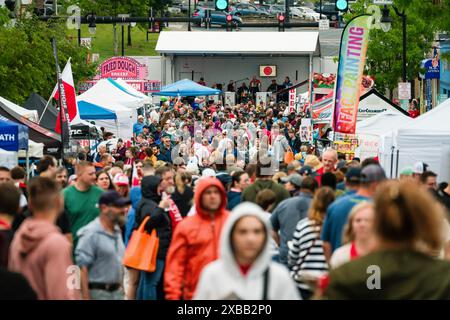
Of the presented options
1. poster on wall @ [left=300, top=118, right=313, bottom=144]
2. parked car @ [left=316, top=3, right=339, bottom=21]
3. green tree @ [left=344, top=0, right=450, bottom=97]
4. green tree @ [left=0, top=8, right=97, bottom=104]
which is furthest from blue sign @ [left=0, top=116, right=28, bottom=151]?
parked car @ [left=316, top=3, right=339, bottom=21]

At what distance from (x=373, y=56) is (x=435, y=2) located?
2338 cm

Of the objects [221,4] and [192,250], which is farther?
[221,4]

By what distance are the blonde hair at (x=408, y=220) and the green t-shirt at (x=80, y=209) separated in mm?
7284

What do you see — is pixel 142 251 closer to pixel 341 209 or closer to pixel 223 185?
pixel 341 209

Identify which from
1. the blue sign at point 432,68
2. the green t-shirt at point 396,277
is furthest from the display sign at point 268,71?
the green t-shirt at point 396,277

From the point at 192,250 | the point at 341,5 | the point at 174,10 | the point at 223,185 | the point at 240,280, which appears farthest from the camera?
the point at 174,10

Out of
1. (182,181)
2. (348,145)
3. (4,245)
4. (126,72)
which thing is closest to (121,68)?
(126,72)

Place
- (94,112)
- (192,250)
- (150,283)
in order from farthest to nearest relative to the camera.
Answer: (94,112)
(150,283)
(192,250)

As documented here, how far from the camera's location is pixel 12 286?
6891mm

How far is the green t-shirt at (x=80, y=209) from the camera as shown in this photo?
12641 millimetres

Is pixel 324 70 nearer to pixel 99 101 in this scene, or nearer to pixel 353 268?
pixel 99 101

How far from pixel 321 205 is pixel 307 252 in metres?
0.48

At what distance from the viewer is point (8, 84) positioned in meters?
37.7
